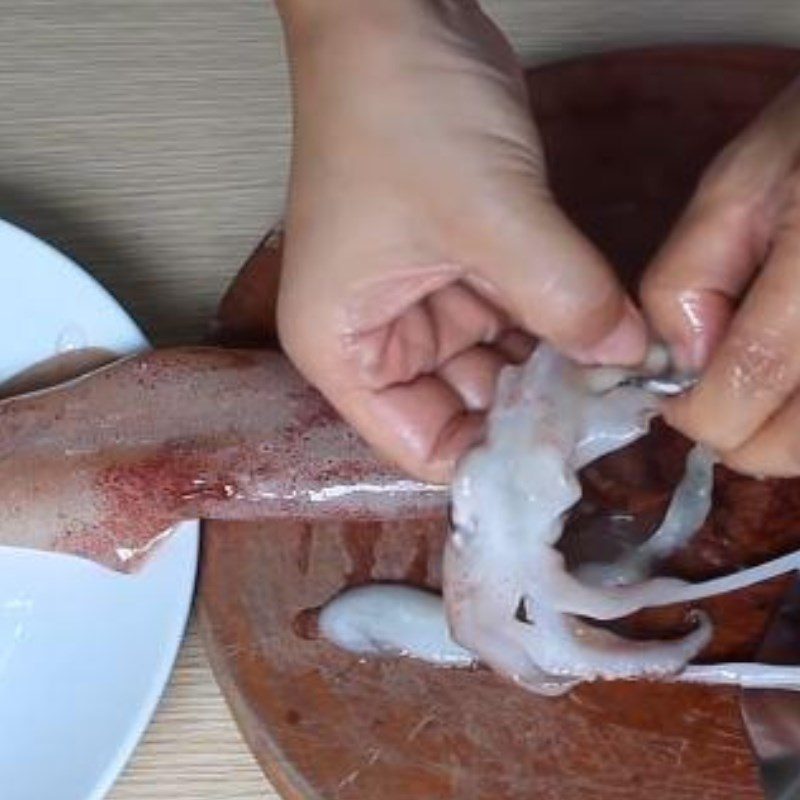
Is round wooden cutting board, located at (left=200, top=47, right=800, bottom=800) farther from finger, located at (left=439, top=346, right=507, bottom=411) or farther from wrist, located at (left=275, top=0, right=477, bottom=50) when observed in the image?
wrist, located at (left=275, top=0, right=477, bottom=50)

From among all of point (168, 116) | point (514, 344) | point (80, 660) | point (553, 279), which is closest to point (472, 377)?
point (514, 344)

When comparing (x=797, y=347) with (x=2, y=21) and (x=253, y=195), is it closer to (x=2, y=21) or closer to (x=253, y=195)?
(x=253, y=195)

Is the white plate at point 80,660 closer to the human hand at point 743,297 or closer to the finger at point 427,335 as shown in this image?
the finger at point 427,335

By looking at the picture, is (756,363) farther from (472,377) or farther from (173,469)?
(173,469)

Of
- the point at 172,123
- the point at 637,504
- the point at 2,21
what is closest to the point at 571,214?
the point at 637,504

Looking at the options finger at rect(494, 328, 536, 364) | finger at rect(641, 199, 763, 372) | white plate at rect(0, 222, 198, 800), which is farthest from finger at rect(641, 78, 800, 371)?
white plate at rect(0, 222, 198, 800)

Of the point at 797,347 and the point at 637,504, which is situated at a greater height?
the point at 797,347
